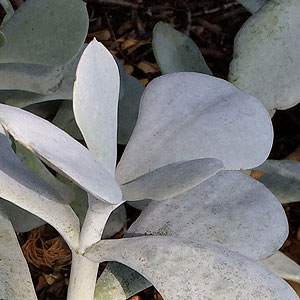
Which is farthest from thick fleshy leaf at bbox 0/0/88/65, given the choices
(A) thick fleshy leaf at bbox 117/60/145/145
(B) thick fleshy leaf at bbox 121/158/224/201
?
(B) thick fleshy leaf at bbox 121/158/224/201

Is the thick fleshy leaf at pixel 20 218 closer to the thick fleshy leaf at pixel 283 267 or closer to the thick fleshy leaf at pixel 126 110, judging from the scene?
the thick fleshy leaf at pixel 126 110

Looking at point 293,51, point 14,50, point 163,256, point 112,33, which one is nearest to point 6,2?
point 14,50

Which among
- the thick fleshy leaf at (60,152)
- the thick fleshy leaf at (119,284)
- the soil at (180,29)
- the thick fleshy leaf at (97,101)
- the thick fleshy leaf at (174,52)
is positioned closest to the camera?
the thick fleshy leaf at (60,152)

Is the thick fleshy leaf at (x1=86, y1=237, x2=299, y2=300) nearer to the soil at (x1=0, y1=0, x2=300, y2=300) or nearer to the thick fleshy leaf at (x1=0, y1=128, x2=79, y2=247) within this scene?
the thick fleshy leaf at (x1=0, y1=128, x2=79, y2=247)

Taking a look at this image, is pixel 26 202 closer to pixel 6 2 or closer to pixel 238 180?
pixel 238 180

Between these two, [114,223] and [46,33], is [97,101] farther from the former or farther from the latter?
[114,223]

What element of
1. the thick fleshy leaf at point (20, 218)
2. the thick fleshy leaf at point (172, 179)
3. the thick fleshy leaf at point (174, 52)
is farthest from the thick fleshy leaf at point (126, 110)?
the thick fleshy leaf at point (172, 179)
